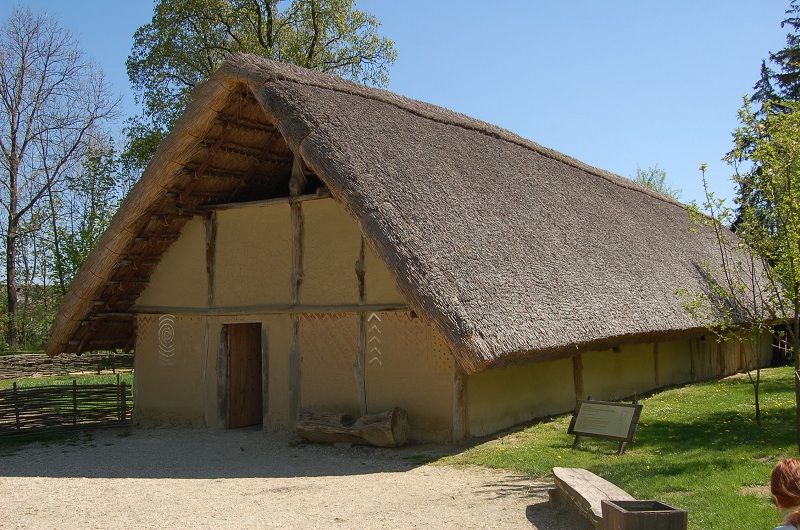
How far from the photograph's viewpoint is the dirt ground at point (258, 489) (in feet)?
21.5

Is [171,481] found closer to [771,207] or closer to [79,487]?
[79,487]

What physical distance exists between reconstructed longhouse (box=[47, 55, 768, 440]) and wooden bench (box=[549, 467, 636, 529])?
82.2 inches

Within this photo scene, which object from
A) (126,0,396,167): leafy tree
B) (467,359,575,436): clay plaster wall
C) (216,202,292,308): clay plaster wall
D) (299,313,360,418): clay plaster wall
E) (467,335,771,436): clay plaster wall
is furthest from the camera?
(126,0,396,167): leafy tree

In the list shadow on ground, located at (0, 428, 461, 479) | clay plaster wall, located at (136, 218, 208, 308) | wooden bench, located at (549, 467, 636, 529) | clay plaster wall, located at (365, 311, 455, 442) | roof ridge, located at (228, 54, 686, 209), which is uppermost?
roof ridge, located at (228, 54, 686, 209)

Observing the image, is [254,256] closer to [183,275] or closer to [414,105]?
[183,275]

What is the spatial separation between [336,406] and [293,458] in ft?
4.08

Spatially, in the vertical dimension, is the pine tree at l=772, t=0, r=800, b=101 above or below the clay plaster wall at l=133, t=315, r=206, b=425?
above

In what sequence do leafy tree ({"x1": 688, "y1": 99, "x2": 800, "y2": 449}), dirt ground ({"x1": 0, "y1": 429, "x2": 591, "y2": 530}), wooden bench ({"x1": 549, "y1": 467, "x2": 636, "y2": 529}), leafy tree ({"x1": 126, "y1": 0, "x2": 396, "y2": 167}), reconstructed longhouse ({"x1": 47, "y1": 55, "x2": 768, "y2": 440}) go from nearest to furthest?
wooden bench ({"x1": 549, "y1": 467, "x2": 636, "y2": 529}) < dirt ground ({"x1": 0, "y1": 429, "x2": 591, "y2": 530}) < leafy tree ({"x1": 688, "y1": 99, "x2": 800, "y2": 449}) < reconstructed longhouse ({"x1": 47, "y1": 55, "x2": 768, "y2": 440}) < leafy tree ({"x1": 126, "y1": 0, "x2": 396, "y2": 167})

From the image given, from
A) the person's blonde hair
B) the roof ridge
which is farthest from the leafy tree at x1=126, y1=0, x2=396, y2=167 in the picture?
the person's blonde hair

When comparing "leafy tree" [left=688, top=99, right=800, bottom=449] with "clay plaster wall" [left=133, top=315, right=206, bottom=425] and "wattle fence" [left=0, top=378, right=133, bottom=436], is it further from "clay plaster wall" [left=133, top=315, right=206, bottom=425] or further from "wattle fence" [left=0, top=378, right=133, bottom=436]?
A: "wattle fence" [left=0, top=378, right=133, bottom=436]

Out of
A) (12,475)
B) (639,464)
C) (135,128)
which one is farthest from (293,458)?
(135,128)

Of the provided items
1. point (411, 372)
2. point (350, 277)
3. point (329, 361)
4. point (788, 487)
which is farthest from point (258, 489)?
point (788, 487)

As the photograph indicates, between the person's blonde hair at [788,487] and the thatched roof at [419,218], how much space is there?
5296 millimetres

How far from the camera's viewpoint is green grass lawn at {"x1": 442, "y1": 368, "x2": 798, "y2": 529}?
6.34 m
